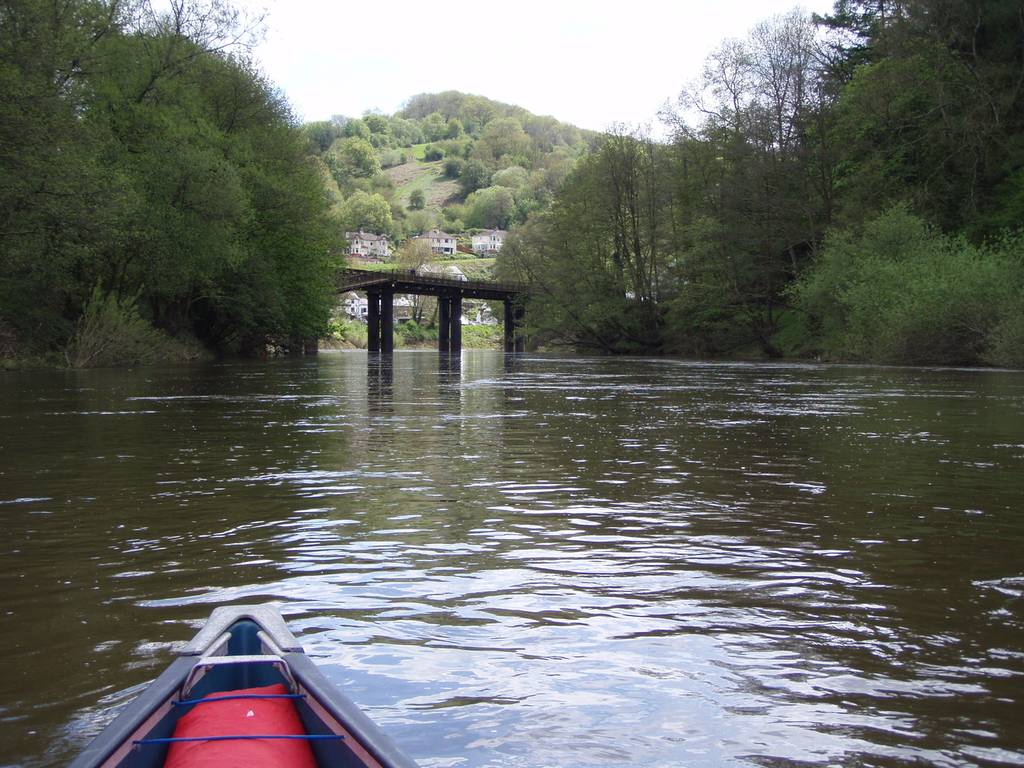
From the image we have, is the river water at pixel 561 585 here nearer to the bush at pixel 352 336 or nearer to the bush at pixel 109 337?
the bush at pixel 109 337

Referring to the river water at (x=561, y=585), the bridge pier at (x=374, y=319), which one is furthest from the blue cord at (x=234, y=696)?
the bridge pier at (x=374, y=319)

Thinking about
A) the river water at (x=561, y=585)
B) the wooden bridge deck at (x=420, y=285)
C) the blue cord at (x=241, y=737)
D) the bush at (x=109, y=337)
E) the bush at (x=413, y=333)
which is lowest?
the river water at (x=561, y=585)

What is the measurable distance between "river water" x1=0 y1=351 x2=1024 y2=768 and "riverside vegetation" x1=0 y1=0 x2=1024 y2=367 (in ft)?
67.2

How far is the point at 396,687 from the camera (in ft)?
12.4

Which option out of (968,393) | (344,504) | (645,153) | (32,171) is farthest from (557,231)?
(344,504)

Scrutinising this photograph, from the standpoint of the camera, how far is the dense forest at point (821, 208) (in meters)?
36.2

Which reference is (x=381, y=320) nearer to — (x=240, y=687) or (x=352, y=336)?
(x=352, y=336)

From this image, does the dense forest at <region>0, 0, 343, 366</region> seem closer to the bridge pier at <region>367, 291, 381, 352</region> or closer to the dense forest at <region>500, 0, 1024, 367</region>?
the dense forest at <region>500, 0, 1024, 367</region>

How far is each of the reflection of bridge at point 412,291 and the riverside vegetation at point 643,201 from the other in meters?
23.9

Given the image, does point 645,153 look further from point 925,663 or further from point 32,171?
point 925,663

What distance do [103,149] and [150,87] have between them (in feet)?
20.2

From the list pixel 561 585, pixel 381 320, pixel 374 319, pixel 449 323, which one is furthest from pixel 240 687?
pixel 449 323

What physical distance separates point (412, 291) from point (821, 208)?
5066 cm

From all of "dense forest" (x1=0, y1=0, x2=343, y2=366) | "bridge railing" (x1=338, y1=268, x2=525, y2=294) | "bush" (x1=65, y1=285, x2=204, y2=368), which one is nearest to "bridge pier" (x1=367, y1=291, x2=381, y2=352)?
"bridge railing" (x1=338, y1=268, x2=525, y2=294)
